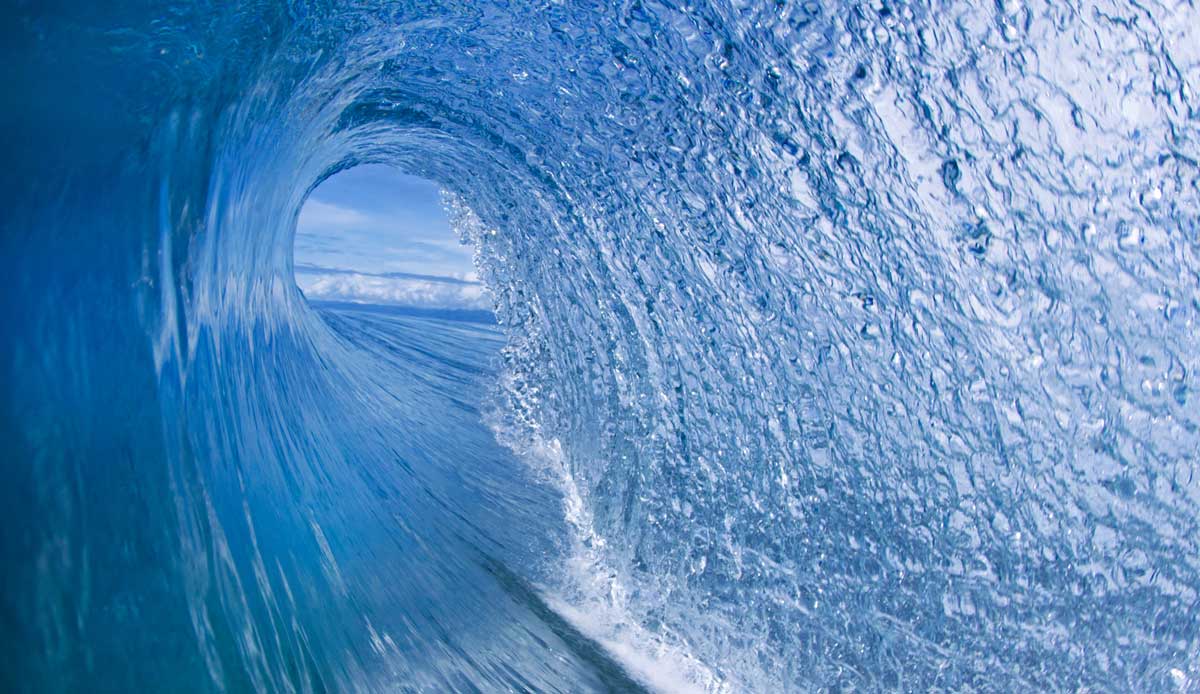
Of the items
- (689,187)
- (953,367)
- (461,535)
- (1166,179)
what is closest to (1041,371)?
(953,367)

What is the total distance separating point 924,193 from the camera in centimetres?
246

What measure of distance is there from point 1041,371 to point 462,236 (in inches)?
190

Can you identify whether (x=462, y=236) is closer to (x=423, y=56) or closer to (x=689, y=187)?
(x=423, y=56)

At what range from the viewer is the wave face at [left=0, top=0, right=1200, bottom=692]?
1.60 metres

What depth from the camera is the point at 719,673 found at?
2.89 meters

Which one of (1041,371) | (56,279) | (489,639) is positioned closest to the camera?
(56,279)

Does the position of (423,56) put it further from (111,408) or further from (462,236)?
(462,236)

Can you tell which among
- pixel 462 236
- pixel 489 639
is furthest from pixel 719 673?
pixel 462 236

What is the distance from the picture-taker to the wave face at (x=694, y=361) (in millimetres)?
1597

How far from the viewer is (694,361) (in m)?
3.23

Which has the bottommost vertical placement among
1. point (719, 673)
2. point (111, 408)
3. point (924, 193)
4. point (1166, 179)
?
point (719, 673)

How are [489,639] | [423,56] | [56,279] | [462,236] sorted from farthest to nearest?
[462,236], [423,56], [489,639], [56,279]

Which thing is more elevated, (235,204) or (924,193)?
(924,193)

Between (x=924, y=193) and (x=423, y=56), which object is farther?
(x=423, y=56)
